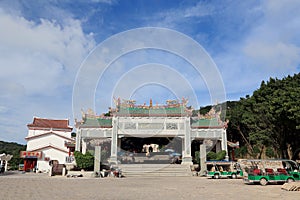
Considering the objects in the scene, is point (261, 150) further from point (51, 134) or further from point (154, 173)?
point (51, 134)

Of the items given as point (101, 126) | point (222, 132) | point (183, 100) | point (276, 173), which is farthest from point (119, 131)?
point (276, 173)

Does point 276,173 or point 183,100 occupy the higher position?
point 183,100

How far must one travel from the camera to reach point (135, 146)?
3012 cm

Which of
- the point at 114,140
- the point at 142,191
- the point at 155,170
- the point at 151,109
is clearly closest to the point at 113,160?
the point at 114,140

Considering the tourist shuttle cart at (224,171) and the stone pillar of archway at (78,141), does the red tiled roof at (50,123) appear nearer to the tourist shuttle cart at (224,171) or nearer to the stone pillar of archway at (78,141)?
the stone pillar of archway at (78,141)

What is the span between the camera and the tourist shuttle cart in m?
17.4

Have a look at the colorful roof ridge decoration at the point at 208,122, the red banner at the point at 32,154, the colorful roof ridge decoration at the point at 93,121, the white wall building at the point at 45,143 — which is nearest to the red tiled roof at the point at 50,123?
the white wall building at the point at 45,143

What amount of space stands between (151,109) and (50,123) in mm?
20948

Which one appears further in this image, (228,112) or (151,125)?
(228,112)

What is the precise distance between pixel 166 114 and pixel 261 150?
13297 millimetres

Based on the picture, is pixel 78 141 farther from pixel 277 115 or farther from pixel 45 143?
pixel 277 115

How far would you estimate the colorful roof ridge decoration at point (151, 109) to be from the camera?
23.0m

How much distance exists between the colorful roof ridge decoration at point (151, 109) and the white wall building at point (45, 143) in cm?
1056

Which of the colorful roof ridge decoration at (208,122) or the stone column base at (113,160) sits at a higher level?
the colorful roof ridge decoration at (208,122)
